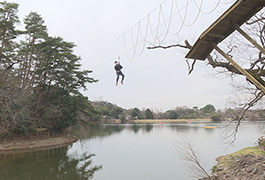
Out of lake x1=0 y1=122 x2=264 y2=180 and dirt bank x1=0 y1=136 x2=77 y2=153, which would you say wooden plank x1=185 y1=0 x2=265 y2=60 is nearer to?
lake x1=0 y1=122 x2=264 y2=180

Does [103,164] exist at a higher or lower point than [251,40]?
lower

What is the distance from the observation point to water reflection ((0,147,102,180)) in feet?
33.0

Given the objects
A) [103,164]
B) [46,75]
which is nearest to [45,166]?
[103,164]

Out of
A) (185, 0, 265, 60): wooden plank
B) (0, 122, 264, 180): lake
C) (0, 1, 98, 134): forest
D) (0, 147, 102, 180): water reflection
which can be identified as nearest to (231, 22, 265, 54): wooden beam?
(185, 0, 265, 60): wooden plank

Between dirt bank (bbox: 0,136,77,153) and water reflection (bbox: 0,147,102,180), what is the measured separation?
4.55 feet

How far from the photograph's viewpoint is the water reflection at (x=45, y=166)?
10.1 m

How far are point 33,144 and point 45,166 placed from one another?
19.8ft

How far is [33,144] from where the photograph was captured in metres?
17.0

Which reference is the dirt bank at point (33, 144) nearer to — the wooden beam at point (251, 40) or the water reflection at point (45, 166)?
the water reflection at point (45, 166)

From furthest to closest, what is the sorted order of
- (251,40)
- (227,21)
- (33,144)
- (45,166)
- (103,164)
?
(33,144)
(103,164)
(45,166)
(227,21)
(251,40)

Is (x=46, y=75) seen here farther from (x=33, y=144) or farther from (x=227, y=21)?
(x=227, y=21)

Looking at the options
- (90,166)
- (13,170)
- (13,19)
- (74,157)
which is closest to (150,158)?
(90,166)

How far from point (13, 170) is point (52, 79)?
36.4 ft

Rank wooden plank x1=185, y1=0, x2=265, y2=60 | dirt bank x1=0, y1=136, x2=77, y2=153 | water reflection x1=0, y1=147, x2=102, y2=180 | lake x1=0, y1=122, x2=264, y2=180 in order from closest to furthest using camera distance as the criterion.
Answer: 1. wooden plank x1=185, y1=0, x2=265, y2=60
2. lake x1=0, y1=122, x2=264, y2=180
3. water reflection x1=0, y1=147, x2=102, y2=180
4. dirt bank x1=0, y1=136, x2=77, y2=153
